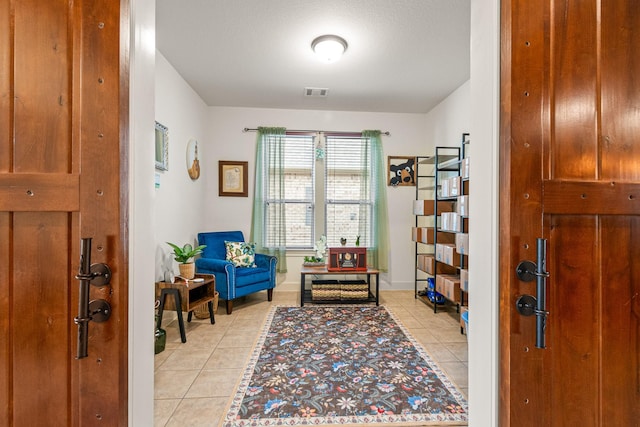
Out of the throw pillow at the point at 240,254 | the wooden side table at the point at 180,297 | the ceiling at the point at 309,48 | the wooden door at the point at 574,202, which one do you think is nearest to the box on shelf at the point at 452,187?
the ceiling at the point at 309,48

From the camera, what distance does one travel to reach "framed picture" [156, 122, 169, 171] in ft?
8.86

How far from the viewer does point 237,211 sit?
4.26m

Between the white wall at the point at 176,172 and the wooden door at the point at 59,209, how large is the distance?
6.95 feet

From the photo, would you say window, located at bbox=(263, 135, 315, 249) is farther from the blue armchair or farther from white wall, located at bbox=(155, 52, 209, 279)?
white wall, located at bbox=(155, 52, 209, 279)

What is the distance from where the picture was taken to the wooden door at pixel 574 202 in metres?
0.71

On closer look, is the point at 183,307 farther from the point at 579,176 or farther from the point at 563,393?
the point at 579,176

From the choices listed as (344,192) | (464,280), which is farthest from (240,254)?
(464,280)

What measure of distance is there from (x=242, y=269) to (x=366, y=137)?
2655mm

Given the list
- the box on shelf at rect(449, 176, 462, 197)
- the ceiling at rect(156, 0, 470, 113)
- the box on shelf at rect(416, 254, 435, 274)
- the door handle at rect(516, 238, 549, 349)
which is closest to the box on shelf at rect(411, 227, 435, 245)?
the box on shelf at rect(416, 254, 435, 274)

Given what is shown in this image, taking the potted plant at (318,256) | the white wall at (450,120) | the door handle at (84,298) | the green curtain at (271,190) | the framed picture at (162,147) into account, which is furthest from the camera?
the green curtain at (271,190)

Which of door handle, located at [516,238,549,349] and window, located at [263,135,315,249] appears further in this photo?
window, located at [263,135,315,249]

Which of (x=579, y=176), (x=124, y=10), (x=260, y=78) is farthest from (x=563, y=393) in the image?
(x=260, y=78)

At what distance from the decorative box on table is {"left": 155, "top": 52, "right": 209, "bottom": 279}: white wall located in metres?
1.88

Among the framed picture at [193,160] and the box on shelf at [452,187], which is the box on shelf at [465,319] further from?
the framed picture at [193,160]
